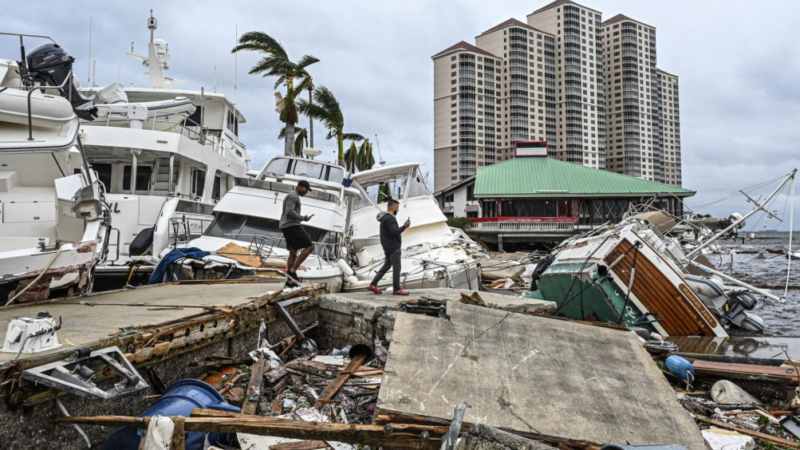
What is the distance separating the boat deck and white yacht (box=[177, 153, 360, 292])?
1.82m

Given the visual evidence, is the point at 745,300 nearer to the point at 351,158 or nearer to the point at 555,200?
the point at 351,158

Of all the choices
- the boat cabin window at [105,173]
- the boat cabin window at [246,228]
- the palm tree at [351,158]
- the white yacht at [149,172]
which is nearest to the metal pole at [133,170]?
the white yacht at [149,172]

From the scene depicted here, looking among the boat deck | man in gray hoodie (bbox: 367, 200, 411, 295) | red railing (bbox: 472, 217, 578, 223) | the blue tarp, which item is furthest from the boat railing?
red railing (bbox: 472, 217, 578, 223)

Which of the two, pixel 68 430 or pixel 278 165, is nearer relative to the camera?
pixel 68 430

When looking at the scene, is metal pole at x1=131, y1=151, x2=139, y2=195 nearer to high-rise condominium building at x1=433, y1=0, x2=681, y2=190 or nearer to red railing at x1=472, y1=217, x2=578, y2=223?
red railing at x1=472, y1=217, x2=578, y2=223

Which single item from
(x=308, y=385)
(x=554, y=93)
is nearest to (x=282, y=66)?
(x=308, y=385)

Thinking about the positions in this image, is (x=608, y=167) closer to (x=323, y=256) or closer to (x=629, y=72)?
(x=629, y=72)

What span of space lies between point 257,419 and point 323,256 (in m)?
7.77

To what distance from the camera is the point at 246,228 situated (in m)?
10.9

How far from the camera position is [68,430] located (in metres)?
3.30

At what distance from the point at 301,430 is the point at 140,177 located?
41.7ft

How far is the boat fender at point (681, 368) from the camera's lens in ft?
19.2

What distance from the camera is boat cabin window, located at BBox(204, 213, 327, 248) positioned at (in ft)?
35.1

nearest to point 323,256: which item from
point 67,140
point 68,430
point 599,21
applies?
point 67,140
